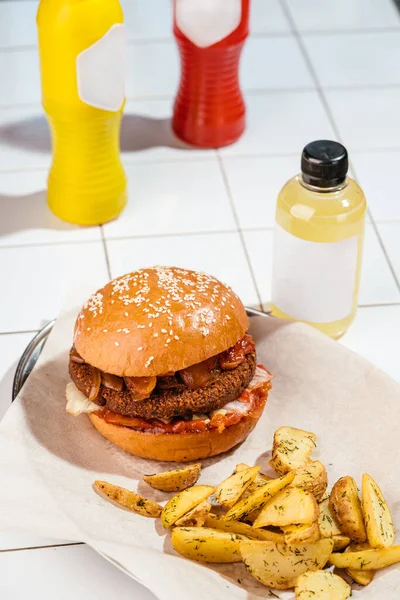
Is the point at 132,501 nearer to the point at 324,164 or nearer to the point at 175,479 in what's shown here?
the point at 175,479

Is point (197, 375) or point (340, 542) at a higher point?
point (197, 375)

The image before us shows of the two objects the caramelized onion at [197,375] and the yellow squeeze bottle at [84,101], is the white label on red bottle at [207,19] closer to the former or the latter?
the yellow squeeze bottle at [84,101]

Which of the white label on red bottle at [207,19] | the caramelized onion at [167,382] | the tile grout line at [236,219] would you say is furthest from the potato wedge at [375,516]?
the white label on red bottle at [207,19]

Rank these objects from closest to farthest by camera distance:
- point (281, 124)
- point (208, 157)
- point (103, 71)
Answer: point (103, 71)
point (208, 157)
point (281, 124)

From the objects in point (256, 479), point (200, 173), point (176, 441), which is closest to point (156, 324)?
point (176, 441)

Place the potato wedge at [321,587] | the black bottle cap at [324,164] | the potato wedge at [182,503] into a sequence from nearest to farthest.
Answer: the potato wedge at [321,587] < the potato wedge at [182,503] < the black bottle cap at [324,164]

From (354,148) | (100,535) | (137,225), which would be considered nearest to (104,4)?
(137,225)

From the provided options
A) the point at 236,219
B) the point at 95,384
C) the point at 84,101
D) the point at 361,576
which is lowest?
the point at 236,219

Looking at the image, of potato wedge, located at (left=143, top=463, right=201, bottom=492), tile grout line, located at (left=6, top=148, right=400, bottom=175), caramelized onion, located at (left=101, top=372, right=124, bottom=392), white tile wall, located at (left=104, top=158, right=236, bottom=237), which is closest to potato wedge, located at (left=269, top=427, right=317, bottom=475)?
potato wedge, located at (left=143, top=463, right=201, bottom=492)
